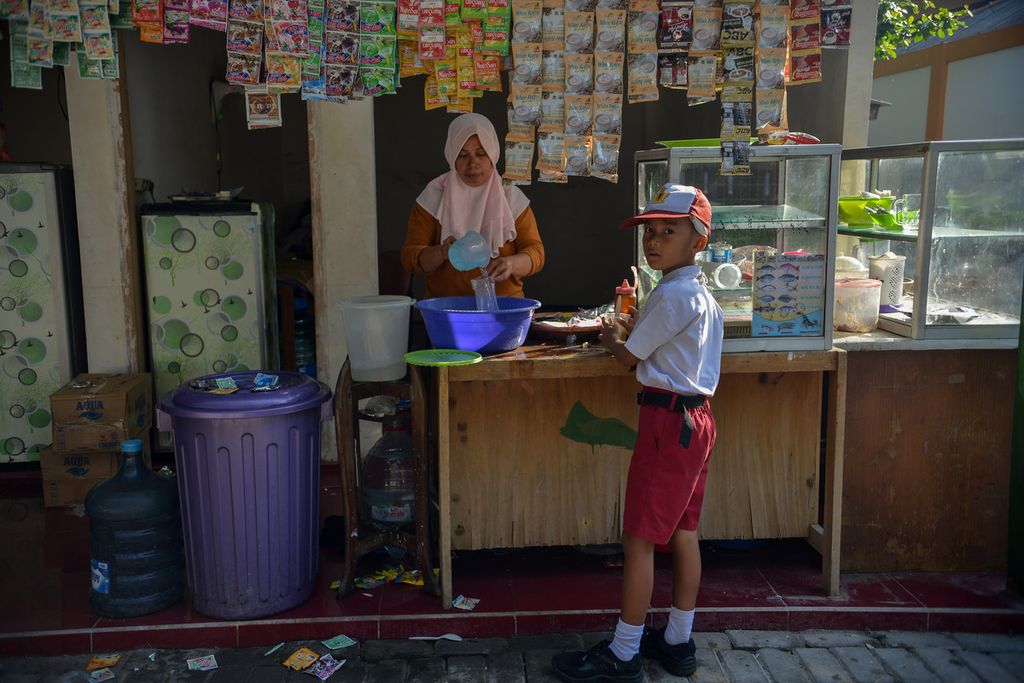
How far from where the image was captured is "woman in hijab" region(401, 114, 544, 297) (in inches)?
163

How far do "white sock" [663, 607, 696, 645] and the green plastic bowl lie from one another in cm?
214

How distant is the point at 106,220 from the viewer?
520 centimetres

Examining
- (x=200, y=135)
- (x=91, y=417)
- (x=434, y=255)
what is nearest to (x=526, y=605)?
(x=434, y=255)

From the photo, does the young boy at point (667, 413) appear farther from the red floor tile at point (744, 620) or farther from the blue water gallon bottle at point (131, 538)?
the blue water gallon bottle at point (131, 538)

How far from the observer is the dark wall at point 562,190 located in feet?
32.6

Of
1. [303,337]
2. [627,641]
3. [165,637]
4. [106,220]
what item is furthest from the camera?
[303,337]

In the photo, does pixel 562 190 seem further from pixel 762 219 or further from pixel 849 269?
pixel 762 219

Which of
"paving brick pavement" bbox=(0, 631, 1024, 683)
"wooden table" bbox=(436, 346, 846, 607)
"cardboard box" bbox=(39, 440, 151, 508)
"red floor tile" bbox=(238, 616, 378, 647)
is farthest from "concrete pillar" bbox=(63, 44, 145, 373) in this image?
"wooden table" bbox=(436, 346, 846, 607)

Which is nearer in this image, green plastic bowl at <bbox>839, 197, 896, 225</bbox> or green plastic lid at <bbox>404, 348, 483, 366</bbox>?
green plastic lid at <bbox>404, 348, 483, 366</bbox>

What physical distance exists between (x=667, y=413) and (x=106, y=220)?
145 inches

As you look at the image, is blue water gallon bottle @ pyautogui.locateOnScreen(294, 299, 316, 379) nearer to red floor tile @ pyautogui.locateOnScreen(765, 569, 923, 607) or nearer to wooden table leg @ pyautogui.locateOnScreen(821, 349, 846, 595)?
red floor tile @ pyautogui.locateOnScreen(765, 569, 923, 607)

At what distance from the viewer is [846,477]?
397 centimetres

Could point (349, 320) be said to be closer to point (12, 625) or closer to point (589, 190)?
point (12, 625)

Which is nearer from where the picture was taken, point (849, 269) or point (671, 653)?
point (671, 653)
